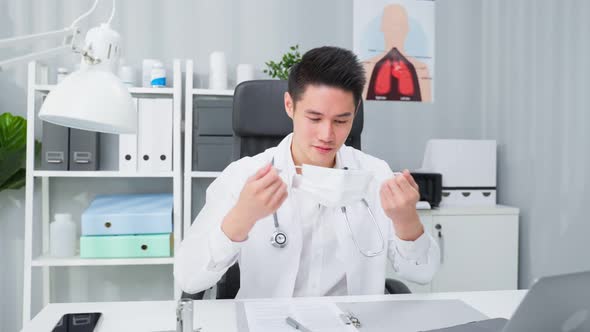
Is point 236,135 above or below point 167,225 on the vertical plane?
above

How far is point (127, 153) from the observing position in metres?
2.20

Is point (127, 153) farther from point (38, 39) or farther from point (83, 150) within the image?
point (38, 39)

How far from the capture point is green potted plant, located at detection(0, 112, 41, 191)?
2.23m

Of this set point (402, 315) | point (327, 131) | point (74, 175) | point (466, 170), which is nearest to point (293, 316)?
point (402, 315)

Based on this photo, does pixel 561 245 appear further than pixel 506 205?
No

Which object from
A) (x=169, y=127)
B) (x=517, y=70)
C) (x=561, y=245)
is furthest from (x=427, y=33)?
(x=169, y=127)

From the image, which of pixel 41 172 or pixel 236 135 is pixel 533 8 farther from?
pixel 41 172

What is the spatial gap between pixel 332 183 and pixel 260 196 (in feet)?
0.66

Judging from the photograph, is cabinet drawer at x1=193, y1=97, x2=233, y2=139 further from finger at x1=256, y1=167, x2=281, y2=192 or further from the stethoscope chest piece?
finger at x1=256, y1=167, x2=281, y2=192

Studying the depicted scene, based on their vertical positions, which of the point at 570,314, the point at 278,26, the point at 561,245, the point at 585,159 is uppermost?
the point at 278,26

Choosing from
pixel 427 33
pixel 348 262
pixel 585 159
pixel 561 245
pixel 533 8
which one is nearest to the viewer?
pixel 348 262

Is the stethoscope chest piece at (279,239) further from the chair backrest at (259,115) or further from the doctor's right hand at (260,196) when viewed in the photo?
the chair backrest at (259,115)

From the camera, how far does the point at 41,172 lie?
7.06 ft

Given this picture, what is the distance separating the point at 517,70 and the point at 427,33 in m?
0.57
